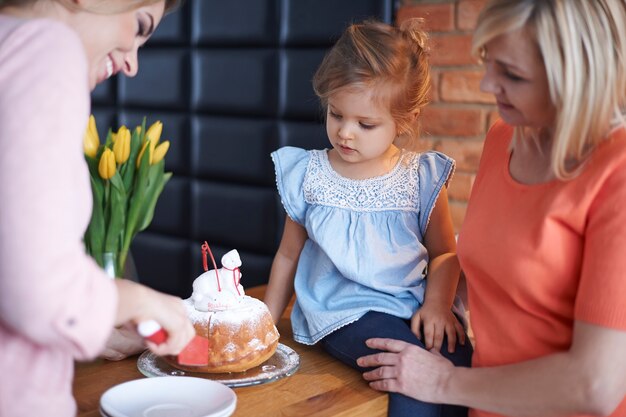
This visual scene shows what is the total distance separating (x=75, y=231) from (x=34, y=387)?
0.69 ft

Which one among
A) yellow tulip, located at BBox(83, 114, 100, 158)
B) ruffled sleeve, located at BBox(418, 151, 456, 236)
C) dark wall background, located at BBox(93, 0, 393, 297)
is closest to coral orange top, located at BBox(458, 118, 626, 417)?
ruffled sleeve, located at BBox(418, 151, 456, 236)

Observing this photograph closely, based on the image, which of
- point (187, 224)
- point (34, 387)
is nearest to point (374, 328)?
point (34, 387)

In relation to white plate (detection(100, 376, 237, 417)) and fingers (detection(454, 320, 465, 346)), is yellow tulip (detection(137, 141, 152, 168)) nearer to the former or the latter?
white plate (detection(100, 376, 237, 417))

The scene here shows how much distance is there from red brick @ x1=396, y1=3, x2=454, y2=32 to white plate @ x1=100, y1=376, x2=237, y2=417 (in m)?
1.54

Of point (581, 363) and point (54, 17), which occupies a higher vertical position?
point (54, 17)

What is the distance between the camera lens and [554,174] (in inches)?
49.4

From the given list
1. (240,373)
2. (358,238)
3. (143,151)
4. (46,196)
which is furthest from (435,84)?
(46,196)

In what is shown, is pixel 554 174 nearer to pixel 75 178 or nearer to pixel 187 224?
pixel 75 178

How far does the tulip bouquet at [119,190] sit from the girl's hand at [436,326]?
1.80ft

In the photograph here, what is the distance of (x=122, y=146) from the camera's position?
56.6 inches

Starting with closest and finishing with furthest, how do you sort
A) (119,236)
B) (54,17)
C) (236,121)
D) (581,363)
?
(54,17), (581,363), (119,236), (236,121)

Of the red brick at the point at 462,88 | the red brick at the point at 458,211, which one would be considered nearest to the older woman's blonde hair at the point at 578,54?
the red brick at the point at 462,88

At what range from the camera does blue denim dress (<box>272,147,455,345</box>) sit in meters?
1.57

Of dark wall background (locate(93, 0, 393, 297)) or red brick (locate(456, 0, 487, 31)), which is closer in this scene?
red brick (locate(456, 0, 487, 31))
